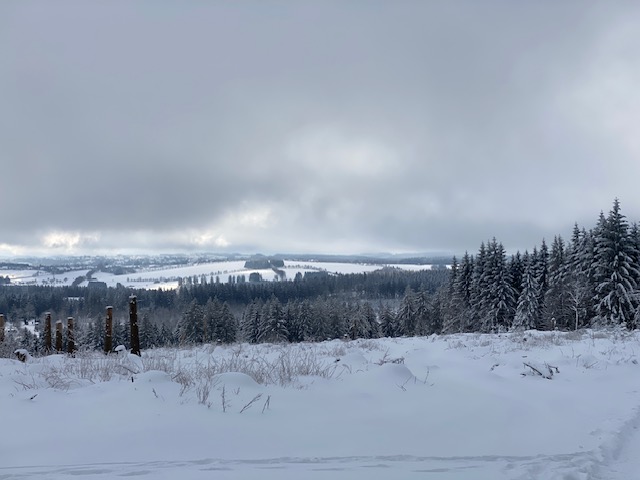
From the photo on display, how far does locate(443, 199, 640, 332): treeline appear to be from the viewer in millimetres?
26391

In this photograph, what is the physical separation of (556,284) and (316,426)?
37.4 meters

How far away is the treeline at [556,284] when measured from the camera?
26391 millimetres

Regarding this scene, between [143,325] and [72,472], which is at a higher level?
[72,472]

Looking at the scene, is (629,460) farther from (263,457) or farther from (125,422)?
(125,422)

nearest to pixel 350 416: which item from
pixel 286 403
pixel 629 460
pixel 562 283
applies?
pixel 286 403

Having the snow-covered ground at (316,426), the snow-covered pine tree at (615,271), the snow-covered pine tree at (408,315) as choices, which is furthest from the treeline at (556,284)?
the snow-covered ground at (316,426)

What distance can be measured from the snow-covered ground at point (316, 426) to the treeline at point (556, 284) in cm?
1744

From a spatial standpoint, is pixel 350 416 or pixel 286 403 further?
pixel 286 403

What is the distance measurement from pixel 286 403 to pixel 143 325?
4797cm

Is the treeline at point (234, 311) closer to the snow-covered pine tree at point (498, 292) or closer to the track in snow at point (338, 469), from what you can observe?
the track in snow at point (338, 469)

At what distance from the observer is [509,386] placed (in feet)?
16.3

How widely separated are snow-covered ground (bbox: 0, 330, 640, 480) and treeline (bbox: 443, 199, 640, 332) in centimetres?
1744

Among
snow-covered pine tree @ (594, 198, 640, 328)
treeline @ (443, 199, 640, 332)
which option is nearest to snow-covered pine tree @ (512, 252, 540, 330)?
treeline @ (443, 199, 640, 332)

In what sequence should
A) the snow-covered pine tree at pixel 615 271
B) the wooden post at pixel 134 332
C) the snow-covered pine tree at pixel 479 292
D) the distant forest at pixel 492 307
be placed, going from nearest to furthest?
the wooden post at pixel 134 332
the snow-covered pine tree at pixel 615 271
the distant forest at pixel 492 307
the snow-covered pine tree at pixel 479 292
